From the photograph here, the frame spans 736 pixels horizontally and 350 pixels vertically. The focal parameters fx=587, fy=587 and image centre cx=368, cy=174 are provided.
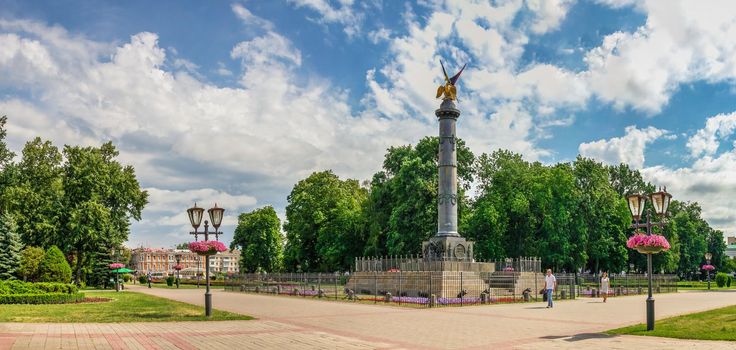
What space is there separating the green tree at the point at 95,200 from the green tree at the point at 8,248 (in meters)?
6.11

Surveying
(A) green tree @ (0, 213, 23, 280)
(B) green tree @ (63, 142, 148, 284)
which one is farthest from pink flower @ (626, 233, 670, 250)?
(B) green tree @ (63, 142, 148, 284)

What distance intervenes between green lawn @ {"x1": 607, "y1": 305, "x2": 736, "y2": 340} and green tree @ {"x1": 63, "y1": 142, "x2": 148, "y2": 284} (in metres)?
45.3

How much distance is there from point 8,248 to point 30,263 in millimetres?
1790

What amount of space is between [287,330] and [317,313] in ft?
Result: 20.3

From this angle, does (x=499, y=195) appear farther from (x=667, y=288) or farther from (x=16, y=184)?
(x=16, y=184)

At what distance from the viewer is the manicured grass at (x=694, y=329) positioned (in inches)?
548

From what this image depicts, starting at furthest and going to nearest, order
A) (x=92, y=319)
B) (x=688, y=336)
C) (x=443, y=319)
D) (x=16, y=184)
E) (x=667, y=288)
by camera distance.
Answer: (x=16, y=184)
(x=667, y=288)
(x=443, y=319)
(x=92, y=319)
(x=688, y=336)

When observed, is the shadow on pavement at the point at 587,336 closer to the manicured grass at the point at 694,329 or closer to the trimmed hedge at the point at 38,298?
the manicured grass at the point at 694,329

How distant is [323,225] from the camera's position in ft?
219

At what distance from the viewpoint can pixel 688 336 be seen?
45.6 ft

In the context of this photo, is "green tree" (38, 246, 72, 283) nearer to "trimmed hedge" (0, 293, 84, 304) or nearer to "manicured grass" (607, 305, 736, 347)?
"trimmed hedge" (0, 293, 84, 304)

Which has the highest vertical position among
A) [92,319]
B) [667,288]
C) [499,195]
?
[499,195]

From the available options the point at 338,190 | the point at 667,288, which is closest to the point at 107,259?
the point at 338,190

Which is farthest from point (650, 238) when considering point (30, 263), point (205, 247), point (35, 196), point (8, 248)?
point (35, 196)
